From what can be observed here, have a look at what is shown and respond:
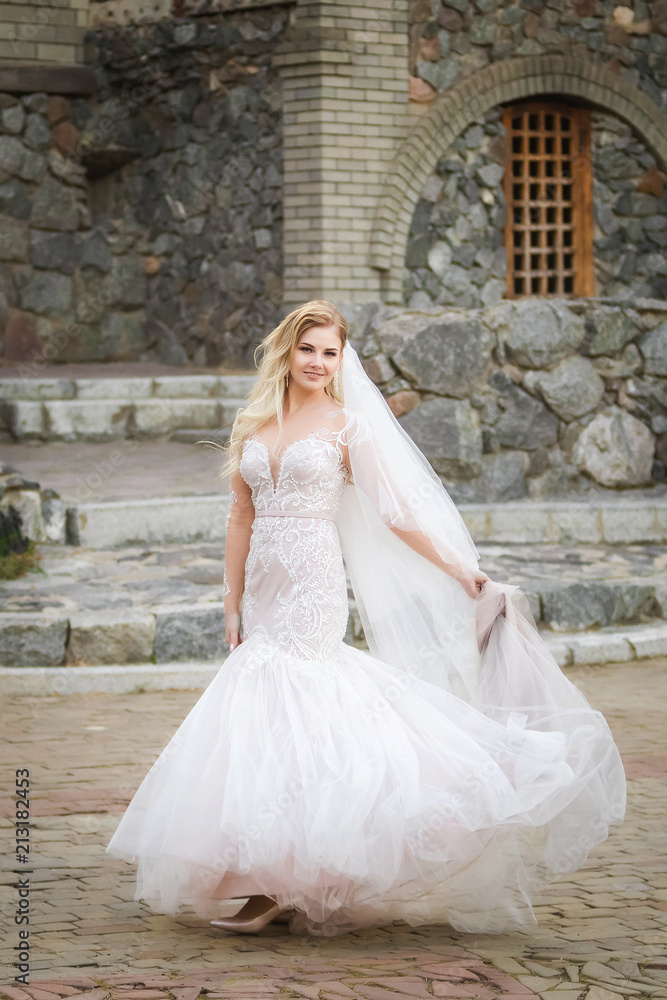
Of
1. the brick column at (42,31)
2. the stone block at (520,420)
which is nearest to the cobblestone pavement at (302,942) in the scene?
the stone block at (520,420)

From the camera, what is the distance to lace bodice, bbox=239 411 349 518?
12.4 ft

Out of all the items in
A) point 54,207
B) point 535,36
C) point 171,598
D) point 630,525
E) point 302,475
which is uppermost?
point 535,36

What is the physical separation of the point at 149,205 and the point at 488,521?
21.9ft

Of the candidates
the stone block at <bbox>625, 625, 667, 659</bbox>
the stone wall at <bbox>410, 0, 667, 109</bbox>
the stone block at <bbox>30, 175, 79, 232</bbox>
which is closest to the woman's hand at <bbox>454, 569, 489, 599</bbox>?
the stone block at <bbox>625, 625, 667, 659</bbox>

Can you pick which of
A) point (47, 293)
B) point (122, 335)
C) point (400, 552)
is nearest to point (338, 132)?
point (122, 335)

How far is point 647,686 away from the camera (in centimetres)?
684

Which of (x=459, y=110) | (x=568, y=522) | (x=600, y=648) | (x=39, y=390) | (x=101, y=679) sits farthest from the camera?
(x=459, y=110)

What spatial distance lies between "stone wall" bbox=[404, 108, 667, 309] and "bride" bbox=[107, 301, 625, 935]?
9644mm

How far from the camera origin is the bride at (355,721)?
343cm

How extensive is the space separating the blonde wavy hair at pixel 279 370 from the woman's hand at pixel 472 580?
25.6 inches

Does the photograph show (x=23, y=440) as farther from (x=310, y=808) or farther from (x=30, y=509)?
(x=310, y=808)

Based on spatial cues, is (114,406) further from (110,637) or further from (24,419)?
(110,637)

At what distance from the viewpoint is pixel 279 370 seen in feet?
12.8

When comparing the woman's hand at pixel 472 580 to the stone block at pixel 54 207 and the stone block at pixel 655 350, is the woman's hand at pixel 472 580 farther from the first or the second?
the stone block at pixel 54 207
